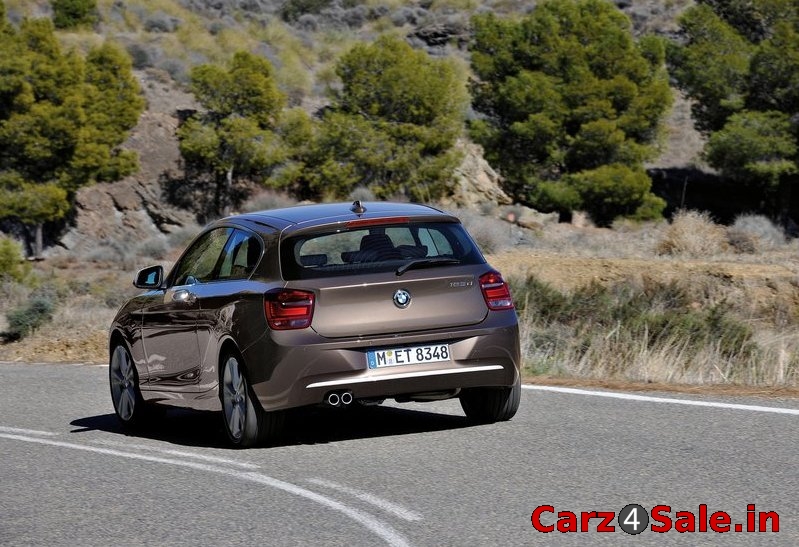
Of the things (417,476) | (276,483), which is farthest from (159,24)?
(417,476)

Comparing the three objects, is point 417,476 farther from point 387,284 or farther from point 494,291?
point 494,291

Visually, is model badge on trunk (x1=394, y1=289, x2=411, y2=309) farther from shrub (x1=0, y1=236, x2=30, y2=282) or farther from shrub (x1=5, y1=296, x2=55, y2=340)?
shrub (x1=0, y1=236, x2=30, y2=282)

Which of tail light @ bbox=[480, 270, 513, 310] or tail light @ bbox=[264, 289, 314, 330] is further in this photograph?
tail light @ bbox=[480, 270, 513, 310]

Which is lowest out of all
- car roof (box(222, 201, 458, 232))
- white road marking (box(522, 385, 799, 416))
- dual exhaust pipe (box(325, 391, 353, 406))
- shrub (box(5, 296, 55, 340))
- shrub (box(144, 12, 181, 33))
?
shrub (box(5, 296, 55, 340))

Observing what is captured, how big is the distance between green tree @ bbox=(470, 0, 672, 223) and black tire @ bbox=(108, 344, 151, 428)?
123 ft

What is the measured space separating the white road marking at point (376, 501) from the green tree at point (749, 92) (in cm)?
4395

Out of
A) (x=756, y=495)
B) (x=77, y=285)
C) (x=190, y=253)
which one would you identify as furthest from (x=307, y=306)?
(x=77, y=285)

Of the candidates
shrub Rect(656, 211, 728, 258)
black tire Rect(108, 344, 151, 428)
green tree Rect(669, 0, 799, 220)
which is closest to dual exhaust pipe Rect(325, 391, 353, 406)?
black tire Rect(108, 344, 151, 428)

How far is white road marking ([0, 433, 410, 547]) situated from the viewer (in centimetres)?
645

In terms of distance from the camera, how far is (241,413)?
29.8 ft

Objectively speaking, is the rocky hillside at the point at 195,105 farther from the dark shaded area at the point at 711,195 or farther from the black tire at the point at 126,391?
the black tire at the point at 126,391

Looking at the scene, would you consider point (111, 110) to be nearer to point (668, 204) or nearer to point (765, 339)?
point (668, 204)

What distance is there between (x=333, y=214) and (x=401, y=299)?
2.97ft

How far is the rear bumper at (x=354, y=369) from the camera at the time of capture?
8.62 meters
